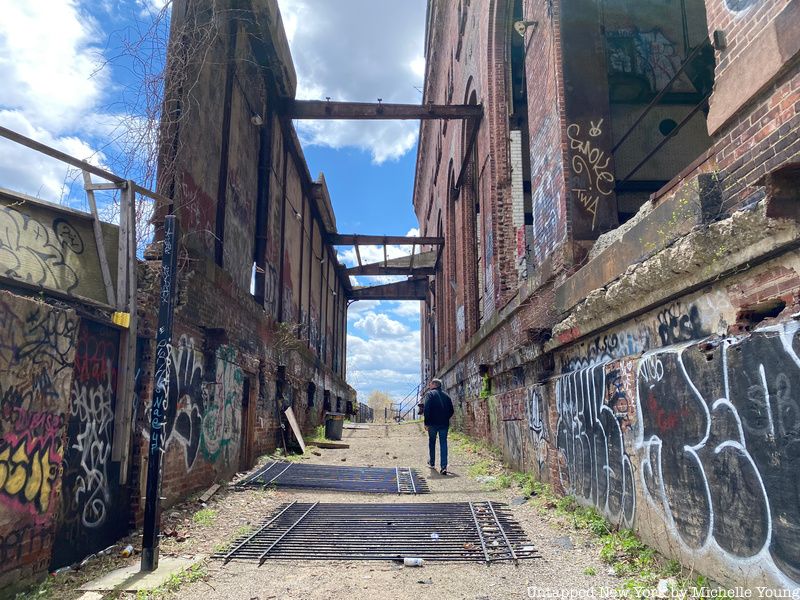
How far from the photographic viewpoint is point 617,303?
515 centimetres

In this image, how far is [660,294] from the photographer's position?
437cm

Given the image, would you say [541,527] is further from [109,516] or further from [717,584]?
[109,516]

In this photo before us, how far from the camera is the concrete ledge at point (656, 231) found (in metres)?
3.90

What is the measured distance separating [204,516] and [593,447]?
4438 mm

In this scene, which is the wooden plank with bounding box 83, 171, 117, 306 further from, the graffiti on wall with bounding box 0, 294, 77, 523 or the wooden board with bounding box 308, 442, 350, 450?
the wooden board with bounding box 308, 442, 350, 450

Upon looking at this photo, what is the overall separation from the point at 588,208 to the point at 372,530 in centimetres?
516

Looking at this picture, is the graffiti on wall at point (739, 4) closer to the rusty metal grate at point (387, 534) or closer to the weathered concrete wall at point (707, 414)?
the weathered concrete wall at point (707, 414)

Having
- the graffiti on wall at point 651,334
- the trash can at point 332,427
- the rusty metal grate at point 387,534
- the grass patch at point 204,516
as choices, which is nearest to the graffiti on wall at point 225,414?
the grass patch at point 204,516

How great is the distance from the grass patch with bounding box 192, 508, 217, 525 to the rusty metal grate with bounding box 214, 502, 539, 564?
2.02ft

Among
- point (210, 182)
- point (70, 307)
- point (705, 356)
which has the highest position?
point (210, 182)

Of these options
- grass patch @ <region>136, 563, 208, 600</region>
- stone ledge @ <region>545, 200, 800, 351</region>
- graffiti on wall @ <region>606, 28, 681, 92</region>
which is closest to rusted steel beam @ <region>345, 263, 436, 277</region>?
graffiti on wall @ <region>606, 28, 681, 92</region>

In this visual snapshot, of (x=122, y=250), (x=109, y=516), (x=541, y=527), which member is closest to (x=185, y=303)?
(x=122, y=250)

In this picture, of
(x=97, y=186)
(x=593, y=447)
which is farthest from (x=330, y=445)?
(x=97, y=186)

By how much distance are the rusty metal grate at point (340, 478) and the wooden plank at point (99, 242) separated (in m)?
4.26
